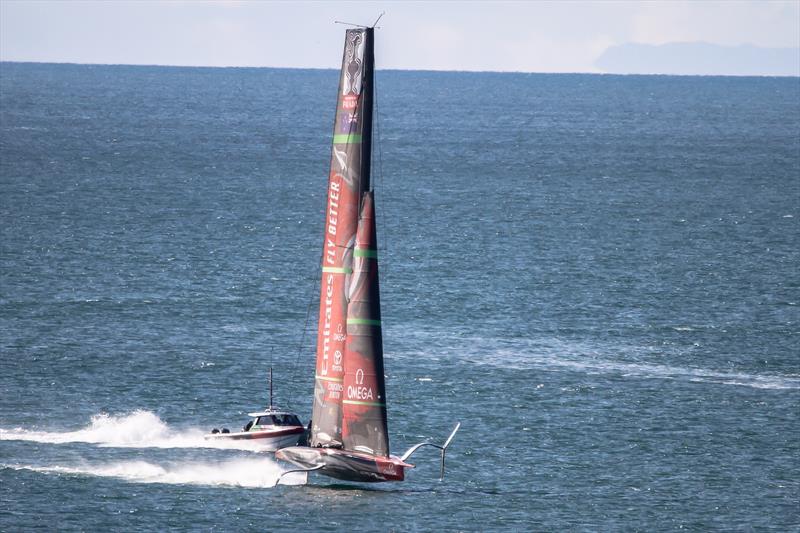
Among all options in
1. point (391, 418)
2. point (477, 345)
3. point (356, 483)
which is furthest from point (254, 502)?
point (477, 345)

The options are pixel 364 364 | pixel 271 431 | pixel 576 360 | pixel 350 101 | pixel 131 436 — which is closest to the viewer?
pixel 350 101

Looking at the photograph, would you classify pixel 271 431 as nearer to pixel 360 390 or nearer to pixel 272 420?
pixel 272 420

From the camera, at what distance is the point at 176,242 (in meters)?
144

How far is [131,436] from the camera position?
240 feet

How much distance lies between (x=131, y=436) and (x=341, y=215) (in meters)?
20.8

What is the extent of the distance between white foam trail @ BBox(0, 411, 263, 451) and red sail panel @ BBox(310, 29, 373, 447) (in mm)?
10115

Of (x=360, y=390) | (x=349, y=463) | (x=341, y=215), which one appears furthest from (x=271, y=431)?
(x=341, y=215)

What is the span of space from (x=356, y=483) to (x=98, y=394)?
2225 cm

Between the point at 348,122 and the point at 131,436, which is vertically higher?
the point at 348,122

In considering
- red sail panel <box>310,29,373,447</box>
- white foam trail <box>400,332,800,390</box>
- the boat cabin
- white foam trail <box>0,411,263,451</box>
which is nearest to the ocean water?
white foam trail <box>0,411,263,451</box>

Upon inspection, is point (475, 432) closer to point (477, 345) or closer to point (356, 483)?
point (356, 483)

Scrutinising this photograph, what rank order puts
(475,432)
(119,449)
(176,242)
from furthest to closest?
(176,242)
(475,432)
(119,449)

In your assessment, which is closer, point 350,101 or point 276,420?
point 350,101

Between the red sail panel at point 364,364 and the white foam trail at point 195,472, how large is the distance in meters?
6.81
